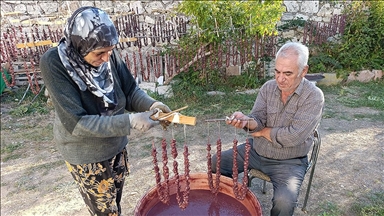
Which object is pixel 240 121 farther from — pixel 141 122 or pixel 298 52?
pixel 141 122

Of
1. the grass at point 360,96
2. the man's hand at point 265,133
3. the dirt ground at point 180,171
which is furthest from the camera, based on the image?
the grass at point 360,96

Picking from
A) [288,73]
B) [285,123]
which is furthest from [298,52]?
[285,123]

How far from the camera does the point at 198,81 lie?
597cm

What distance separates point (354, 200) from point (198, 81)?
3.57 metres

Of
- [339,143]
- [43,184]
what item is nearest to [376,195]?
[339,143]

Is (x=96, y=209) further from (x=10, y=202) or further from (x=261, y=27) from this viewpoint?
(x=261, y=27)

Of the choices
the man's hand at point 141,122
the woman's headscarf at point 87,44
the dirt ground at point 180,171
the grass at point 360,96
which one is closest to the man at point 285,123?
the dirt ground at point 180,171

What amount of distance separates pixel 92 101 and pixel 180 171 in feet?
7.48

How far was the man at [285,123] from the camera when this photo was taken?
230cm

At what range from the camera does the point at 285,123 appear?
8.20ft

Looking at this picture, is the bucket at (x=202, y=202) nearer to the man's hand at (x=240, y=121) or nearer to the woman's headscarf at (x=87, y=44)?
the man's hand at (x=240, y=121)

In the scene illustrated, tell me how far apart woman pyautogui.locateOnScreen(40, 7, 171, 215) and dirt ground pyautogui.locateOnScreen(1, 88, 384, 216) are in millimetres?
1114

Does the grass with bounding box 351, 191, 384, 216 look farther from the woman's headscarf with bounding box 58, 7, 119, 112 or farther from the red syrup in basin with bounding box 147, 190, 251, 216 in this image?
the woman's headscarf with bounding box 58, 7, 119, 112

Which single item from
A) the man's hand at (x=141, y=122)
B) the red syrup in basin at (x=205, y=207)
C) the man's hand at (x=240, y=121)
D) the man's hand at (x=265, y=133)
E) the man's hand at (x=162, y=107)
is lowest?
the red syrup in basin at (x=205, y=207)
